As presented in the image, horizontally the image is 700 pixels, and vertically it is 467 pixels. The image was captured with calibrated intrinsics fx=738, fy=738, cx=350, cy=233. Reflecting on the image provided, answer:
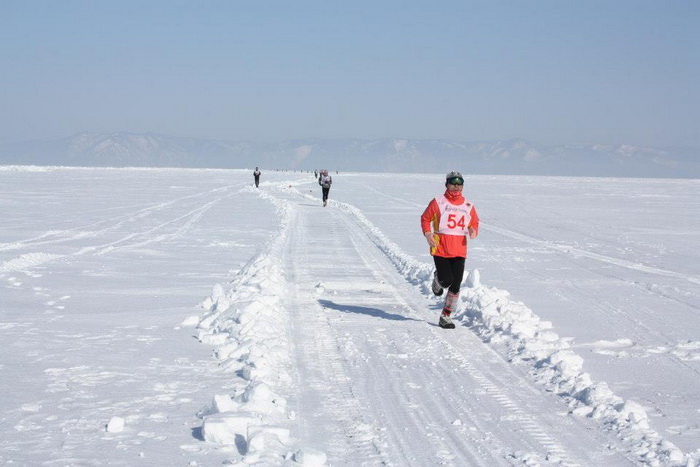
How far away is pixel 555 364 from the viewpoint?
19.9 feet

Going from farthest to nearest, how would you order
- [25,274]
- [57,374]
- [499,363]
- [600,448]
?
[25,274] < [499,363] < [57,374] < [600,448]

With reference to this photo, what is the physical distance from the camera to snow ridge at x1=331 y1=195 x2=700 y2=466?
14.5 feet

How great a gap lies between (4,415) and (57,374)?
0.90 metres

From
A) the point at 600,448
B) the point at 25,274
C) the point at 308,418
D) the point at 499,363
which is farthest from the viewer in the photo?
the point at 25,274

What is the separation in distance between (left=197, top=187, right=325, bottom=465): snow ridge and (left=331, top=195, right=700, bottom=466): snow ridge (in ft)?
6.47

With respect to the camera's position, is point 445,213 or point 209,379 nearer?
point 209,379

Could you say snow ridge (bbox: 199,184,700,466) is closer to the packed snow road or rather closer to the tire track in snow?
the packed snow road

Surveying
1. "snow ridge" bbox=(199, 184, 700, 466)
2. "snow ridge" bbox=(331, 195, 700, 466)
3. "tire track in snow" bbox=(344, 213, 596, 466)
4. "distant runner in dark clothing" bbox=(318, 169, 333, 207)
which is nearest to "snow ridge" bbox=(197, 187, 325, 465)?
"snow ridge" bbox=(199, 184, 700, 466)

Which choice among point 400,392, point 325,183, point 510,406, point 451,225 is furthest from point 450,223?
point 325,183

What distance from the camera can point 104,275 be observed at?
10945 mm

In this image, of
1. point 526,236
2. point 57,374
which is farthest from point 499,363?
point 526,236

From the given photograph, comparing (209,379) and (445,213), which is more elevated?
(445,213)

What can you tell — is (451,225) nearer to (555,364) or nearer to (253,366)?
(555,364)

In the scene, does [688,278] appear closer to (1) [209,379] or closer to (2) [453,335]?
(2) [453,335]
